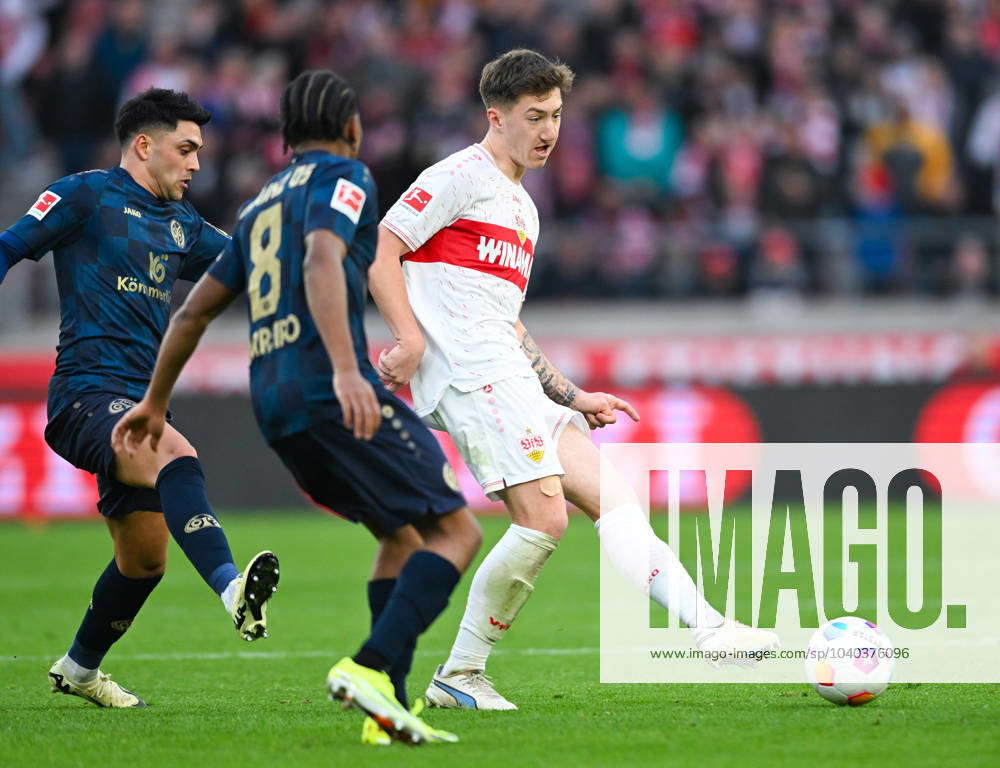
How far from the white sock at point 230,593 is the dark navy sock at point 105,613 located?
30.6 inches

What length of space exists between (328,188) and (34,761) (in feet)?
6.65

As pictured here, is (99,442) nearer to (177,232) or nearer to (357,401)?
(177,232)

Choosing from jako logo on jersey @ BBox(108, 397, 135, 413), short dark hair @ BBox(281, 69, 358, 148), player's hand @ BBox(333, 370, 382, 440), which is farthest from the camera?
jako logo on jersey @ BBox(108, 397, 135, 413)

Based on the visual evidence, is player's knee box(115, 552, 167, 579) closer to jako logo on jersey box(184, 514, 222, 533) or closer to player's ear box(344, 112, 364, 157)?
jako logo on jersey box(184, 514, 222, 533)

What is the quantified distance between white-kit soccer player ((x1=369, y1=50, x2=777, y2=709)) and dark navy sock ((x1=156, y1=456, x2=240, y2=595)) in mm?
911

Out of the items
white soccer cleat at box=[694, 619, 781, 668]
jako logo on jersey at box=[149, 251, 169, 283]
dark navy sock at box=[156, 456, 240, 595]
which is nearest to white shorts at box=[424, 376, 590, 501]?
white soccer cleat at box=[694, 619, 781, 668]

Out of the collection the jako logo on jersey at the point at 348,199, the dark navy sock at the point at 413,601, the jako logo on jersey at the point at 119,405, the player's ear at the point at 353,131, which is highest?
the player's ear at the point at 353,131

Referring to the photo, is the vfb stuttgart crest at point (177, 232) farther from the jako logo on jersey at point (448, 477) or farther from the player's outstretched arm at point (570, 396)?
the jako logo on jersey at point (448, 477)

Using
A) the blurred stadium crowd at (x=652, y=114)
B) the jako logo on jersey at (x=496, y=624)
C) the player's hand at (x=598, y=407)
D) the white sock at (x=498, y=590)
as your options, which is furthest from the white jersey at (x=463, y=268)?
the blurred stadium crowd at (x=652, y=114)

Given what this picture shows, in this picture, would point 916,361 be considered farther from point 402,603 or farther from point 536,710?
point 402,603

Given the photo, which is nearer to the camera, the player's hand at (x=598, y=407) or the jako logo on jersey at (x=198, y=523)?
the jako logo on jersey at (x=198, y=523)

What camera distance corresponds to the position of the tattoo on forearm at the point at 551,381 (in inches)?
261

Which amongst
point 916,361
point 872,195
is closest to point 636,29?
point 872,195

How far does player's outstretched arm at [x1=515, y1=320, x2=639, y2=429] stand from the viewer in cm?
659
